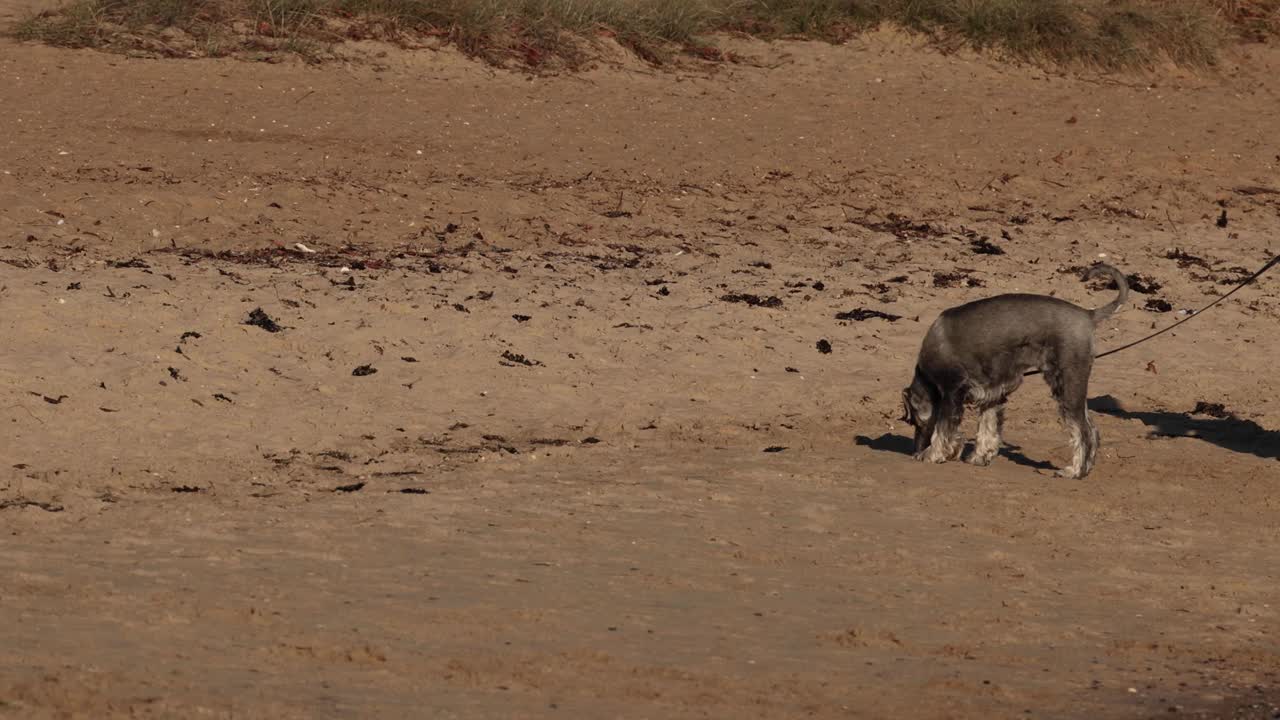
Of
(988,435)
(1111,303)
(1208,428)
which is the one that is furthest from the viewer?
(1208,428)

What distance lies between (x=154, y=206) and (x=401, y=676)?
8.26 metres

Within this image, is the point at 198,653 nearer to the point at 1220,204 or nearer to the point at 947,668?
the point at 947,668

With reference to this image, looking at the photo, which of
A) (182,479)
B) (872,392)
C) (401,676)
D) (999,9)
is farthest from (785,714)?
(999,9)

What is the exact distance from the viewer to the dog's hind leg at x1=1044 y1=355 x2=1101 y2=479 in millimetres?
10273

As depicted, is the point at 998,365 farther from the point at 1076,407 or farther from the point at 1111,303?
the point at 1111,303

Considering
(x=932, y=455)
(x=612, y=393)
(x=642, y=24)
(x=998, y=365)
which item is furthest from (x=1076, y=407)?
(x=642, y=24)

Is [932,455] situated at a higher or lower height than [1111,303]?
lower

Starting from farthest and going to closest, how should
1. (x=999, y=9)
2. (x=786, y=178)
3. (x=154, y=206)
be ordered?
(x=999, y=9), (x=786, y=178), (x=154, y=206)

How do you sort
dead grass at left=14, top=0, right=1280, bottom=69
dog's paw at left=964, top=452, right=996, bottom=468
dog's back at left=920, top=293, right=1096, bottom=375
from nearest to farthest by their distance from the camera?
dog's back at left=920, top=293, right=1096, bottom=375, dog's paw at left=964, top=452, right=996, bottom=468, dead grass at left=14, top=0, right=1280, bottom=69

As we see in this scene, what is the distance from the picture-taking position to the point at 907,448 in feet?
36.5

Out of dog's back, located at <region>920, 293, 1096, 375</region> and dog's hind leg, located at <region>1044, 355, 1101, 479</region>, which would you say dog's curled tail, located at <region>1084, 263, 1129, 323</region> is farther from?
dog's hind leg, located at <region>1044, 355, 1101, 479</region>

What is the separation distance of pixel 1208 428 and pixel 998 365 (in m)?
2.23

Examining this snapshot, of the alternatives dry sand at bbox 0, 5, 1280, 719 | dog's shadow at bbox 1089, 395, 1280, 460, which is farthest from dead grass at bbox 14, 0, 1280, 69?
dog's shadow at bbox 1089, 395, 1280, 460

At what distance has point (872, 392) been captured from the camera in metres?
12.1
